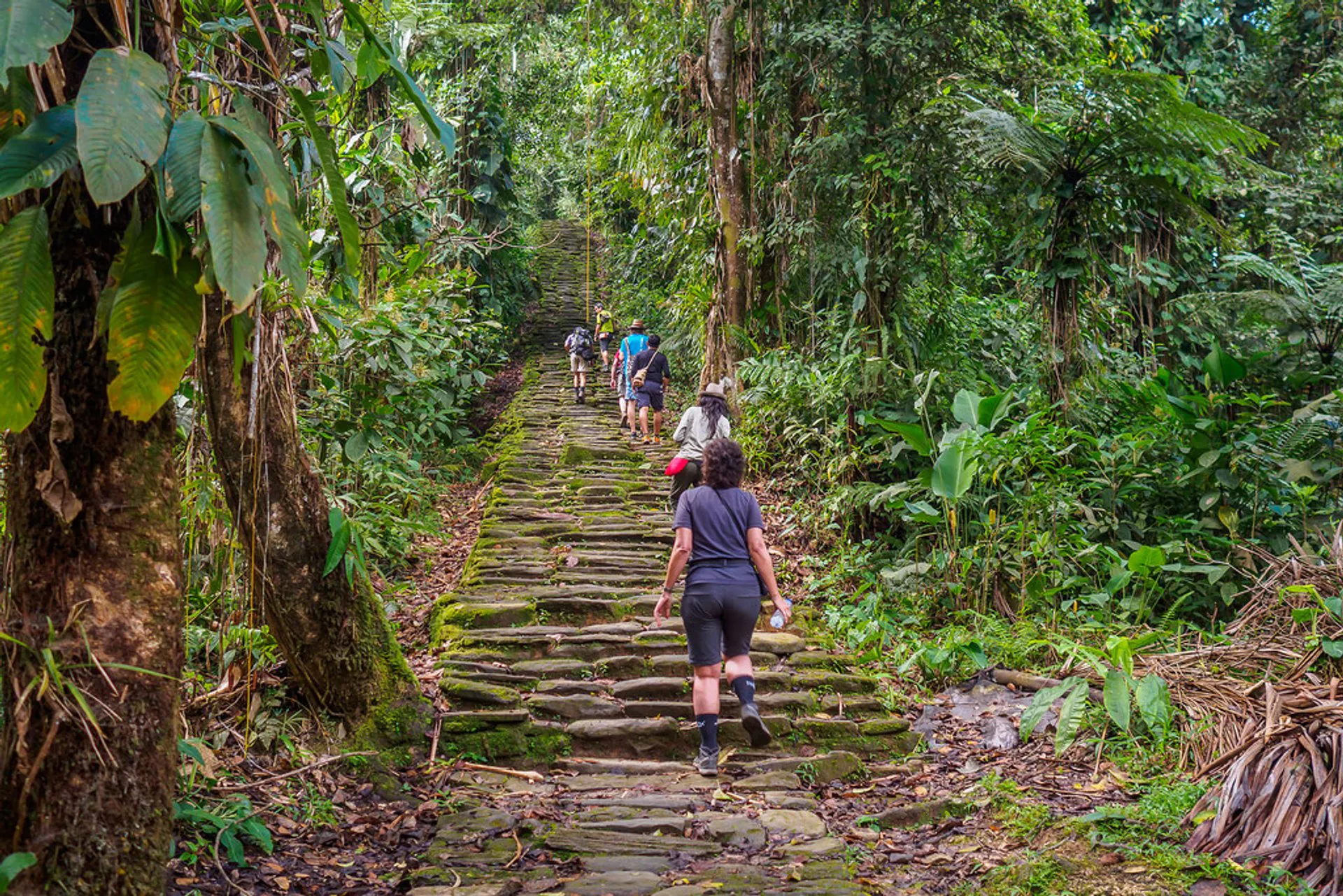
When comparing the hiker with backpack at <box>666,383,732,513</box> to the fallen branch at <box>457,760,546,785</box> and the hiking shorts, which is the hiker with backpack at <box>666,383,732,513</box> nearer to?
the fallen branch at <box>457,760,546,785</box>

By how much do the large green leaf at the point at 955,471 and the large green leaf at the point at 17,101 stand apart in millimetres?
5778

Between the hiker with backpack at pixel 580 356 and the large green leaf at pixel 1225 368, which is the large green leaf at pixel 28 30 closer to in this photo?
the large green leaf at pixel 1225 368

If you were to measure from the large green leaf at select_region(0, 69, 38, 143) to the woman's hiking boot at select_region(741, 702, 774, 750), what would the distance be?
402 cm

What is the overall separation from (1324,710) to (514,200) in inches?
637

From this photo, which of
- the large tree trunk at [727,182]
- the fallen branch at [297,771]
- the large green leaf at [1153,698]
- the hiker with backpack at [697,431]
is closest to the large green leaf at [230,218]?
the fallen branch at [297,771]

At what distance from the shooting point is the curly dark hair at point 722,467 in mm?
5492

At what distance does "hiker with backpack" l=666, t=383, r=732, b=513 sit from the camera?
8.63 metres

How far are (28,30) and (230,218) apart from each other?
466mm

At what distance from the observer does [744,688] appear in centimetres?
526

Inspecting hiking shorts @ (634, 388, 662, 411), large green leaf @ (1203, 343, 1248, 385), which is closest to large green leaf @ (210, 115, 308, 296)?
large green leaf @ (1203, 343, 1248, 385)

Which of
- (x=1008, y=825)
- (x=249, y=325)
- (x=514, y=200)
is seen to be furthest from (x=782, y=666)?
(x=514, y=200)

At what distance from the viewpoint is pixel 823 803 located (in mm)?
4930

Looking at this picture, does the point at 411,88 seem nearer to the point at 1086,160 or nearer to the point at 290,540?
the point at 290,540

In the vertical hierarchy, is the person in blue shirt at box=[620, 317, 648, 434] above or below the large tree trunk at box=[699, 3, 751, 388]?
below
